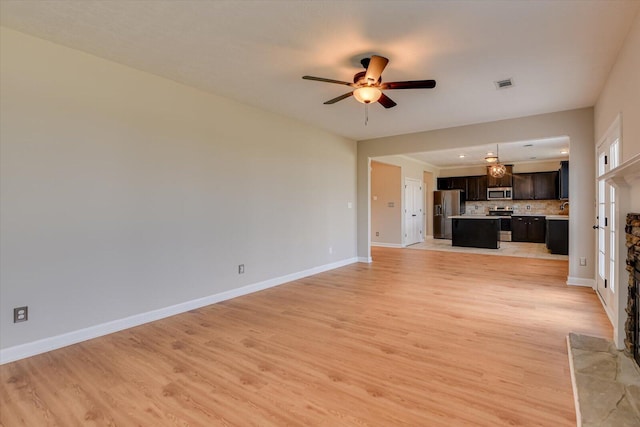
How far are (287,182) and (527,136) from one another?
380 cm

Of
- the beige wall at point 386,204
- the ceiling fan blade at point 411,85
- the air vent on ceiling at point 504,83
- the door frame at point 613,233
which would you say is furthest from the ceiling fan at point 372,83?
the beige wall at point 386,204

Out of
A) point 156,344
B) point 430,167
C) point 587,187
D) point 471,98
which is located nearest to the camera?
point 156,344

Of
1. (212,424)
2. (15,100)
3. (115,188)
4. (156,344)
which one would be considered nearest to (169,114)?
(115,188)

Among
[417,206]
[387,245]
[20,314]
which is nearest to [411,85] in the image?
[20,314]

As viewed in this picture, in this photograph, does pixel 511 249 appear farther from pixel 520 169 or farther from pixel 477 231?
pixel 520 169

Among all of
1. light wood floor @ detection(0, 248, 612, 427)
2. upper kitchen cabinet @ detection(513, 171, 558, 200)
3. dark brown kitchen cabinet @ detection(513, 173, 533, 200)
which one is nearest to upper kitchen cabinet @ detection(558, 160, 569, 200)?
upper kitchen cabinet @ detection(513, 171, 558, 200)

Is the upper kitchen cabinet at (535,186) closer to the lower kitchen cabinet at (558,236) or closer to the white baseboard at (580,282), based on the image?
the lower kitchen cabinet at (558,236)

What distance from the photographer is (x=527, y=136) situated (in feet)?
16.3

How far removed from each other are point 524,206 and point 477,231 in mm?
3107

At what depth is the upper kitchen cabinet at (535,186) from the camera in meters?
9.54

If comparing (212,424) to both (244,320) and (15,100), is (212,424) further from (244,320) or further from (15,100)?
(15,100)

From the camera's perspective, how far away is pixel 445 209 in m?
10.7

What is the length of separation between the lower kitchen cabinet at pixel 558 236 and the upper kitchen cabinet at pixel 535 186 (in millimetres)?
2475

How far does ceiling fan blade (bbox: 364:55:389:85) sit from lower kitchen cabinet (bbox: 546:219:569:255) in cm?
694
